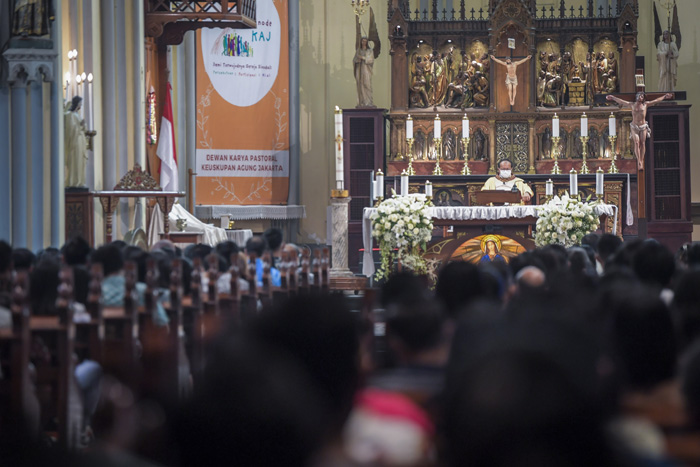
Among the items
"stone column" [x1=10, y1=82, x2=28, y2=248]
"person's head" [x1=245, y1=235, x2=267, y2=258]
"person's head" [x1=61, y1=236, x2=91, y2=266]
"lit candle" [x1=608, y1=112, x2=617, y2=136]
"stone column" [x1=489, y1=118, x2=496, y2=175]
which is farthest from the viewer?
"stone column" [x1=489, y1=118, x2=496, y2=175]

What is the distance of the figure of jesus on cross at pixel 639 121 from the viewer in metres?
15.0

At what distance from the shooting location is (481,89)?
16.8m

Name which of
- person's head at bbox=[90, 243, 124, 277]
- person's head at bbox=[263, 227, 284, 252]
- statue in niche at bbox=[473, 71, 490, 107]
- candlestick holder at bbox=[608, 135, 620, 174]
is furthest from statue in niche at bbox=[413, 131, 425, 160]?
person's head at bbox=[90, 243, 124, 277]

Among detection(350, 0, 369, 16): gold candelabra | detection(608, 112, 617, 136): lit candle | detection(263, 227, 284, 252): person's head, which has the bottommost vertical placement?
detection(263, 227, 284, 252): person's head

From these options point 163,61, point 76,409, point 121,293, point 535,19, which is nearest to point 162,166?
point 163,61

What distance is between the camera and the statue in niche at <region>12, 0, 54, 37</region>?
962 centimetres

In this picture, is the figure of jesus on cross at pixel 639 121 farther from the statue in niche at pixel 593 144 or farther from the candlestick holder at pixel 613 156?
the statue in niche at pixel 593 144

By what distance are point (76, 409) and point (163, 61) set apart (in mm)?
10637

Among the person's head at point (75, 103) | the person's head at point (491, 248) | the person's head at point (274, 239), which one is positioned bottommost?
the person's head at point (491, 248)

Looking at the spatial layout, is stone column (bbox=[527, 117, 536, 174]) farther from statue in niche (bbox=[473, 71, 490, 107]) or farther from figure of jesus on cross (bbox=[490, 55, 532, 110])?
statue in niche (bbox=[473, 71, 490, 107])

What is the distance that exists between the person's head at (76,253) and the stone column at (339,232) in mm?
6603

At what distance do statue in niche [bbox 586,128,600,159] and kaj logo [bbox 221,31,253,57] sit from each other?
6.07 metres

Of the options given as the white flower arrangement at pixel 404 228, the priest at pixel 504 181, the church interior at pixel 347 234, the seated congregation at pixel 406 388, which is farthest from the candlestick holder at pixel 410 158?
the seated congregation at pixel 406 388

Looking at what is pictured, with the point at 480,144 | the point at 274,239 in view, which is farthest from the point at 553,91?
the point at 274,239
